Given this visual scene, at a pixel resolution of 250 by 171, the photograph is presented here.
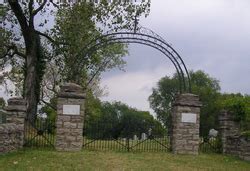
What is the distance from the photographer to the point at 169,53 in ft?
62.2

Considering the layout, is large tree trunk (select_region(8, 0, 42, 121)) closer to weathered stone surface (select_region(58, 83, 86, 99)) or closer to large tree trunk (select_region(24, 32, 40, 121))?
large tree trunk (select_region(24, 32, 40, 121))

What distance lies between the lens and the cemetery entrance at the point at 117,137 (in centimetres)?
1803

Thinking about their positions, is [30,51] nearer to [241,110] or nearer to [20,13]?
[20,13]

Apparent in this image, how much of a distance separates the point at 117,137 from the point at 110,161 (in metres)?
4.35

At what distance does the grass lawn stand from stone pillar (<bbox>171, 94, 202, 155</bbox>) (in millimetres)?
581

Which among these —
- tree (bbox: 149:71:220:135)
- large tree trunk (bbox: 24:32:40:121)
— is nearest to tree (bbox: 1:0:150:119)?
large tree trunk (bbox: 24:32:40:121)

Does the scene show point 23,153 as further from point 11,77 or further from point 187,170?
point 11,77

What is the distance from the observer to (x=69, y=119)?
16.4 metres

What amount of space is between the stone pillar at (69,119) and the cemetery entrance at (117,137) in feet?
4.54

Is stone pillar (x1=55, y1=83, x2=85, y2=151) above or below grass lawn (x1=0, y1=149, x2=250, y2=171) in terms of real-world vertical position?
above

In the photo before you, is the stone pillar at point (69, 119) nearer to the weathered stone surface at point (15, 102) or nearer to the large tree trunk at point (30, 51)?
the weathered stone surface at point (15, 102)

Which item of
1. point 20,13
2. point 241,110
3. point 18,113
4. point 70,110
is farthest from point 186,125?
point 20,13

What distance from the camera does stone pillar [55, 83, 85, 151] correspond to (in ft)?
53.4

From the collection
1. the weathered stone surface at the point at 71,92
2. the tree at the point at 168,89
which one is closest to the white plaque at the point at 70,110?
the weathered stone surface at the point at 71,92
